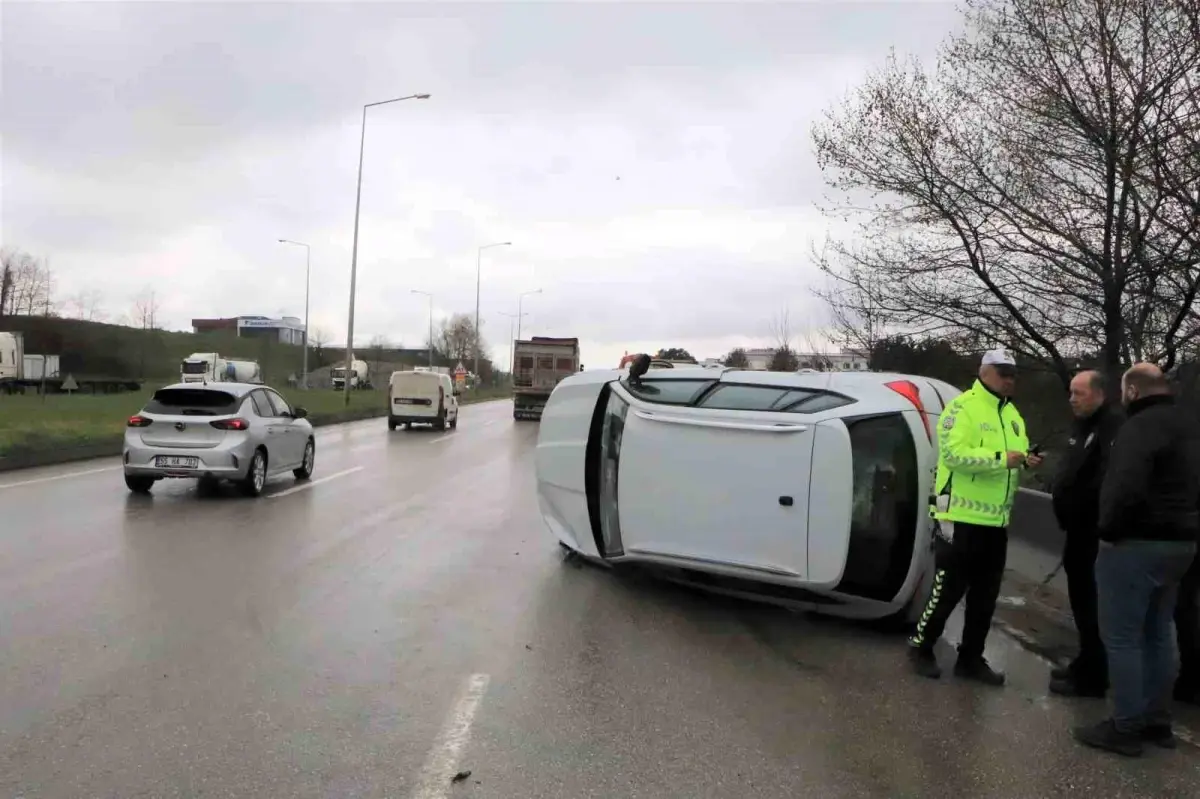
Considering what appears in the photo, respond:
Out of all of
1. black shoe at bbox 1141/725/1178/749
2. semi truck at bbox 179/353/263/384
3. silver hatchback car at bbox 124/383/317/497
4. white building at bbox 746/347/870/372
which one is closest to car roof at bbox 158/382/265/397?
silver hatchback car at bbox 124/383/317/497

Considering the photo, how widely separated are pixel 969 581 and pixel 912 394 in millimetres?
1263

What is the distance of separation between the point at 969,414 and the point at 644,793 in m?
2.76

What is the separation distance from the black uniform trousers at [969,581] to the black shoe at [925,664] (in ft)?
0.13

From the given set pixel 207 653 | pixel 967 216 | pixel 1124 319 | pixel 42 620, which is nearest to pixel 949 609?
pixel 207 653

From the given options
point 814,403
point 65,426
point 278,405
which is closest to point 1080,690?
point 814,403

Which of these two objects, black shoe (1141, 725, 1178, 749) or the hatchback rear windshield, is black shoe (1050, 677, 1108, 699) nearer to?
black shoe (1141, 725, 1178, 749)

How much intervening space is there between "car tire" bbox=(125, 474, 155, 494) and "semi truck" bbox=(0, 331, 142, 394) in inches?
1342

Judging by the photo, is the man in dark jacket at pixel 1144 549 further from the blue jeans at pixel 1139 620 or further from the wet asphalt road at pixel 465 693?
the wet asphalt road at pixel 465 693

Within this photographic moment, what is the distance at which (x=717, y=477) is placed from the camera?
19.8ft

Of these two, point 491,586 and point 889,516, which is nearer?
point 889,516

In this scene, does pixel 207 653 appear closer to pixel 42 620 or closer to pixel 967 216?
pixel 42 620

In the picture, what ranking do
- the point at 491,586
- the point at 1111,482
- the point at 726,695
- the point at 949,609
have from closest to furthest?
the point at 1111,482 → the point at 726,695 → the point at 949,609 → the point at 491,586

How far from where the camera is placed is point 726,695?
489cm

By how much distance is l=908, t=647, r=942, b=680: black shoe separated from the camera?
5.30 m
